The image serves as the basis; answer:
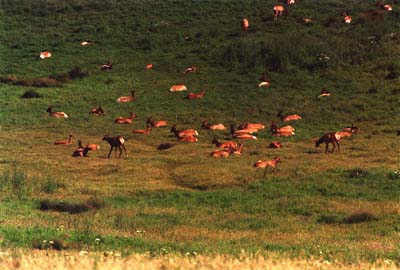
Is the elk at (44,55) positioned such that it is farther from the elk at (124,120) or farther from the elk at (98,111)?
the elk at (124,120)

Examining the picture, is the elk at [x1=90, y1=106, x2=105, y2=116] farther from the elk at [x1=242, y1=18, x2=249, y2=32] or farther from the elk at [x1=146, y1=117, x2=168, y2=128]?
the elk at [x1=242, y1=18, x2=249, y2=32]

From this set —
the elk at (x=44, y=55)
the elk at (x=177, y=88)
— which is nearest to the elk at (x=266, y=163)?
the elk at (x=177, y=88)

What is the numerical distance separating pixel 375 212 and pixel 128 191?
7807mm

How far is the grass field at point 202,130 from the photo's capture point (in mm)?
15203

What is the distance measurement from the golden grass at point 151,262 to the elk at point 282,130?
19.0 meters

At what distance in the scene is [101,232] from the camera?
14.2m

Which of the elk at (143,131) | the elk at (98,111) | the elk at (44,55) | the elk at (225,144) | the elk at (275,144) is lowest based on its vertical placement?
the elk at (225,144)

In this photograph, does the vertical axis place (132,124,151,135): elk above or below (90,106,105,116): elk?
below

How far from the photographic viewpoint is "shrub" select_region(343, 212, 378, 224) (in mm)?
16328

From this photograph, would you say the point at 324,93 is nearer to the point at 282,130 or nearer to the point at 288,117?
the point at 288,117

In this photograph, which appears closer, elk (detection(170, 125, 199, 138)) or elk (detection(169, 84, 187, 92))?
elk (detection(170, 125, 199, 138))

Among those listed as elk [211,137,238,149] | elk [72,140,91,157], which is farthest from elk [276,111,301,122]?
elk [72,140,91,157]

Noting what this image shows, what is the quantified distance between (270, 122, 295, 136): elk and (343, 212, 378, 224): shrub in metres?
13.3

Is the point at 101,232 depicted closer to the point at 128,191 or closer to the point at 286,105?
the point at 128,191
